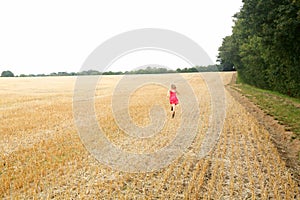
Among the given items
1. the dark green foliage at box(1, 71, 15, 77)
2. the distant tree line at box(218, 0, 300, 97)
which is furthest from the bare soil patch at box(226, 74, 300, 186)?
the dark green foliage at box(1, 71, 15, 77)

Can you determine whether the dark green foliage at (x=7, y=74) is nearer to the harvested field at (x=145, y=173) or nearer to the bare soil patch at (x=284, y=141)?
Answer: the harvested field at (x=145, y=173)

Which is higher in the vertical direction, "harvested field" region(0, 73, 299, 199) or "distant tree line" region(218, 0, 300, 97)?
"distant tree line" region(218, 0, 300, 97)

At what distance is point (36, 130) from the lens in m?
10.7

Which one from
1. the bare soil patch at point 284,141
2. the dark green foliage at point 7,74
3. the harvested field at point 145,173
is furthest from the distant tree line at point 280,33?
the dark green foliage at point 7,74

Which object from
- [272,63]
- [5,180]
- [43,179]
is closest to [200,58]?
[43,179]

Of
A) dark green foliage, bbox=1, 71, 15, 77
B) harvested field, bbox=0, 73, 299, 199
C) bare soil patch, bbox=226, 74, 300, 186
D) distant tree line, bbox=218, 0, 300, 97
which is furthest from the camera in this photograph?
dark green foliage, bbox=1, 71, 15, 77

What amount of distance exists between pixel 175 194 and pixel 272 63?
843 inches

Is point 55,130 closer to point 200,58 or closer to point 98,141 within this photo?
point 98,141

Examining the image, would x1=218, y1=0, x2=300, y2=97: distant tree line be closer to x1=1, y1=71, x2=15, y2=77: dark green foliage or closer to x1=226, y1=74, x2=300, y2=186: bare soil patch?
x1=226, y1=74, x2=300, y2=186: bare soil patch

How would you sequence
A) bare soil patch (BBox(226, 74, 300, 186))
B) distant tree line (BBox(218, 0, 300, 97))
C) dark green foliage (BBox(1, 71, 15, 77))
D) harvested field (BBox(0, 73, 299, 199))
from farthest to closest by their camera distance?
dark green foliage (BBox(1, 71, 15, 77)) < distant tree line (BBox(218, 0, 300, 97)) < bare soil patch (BBox(226, 74, 300, 186)) < harvested field (BBox(0, 73, 299, 199))

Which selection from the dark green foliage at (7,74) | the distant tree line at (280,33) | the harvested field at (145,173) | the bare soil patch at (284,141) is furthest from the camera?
the dark green foliage at (7,74)

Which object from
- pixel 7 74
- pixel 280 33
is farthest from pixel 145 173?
pixel 7 74

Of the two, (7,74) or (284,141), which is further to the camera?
(7,74)

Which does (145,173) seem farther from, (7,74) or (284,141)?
(7,74)
